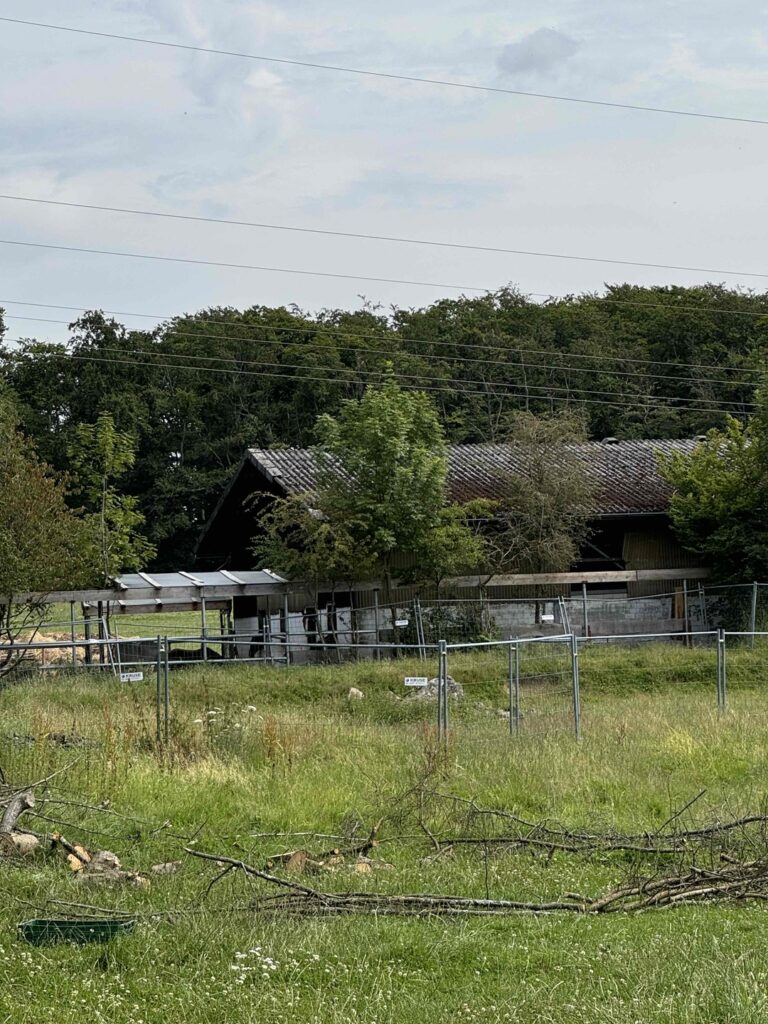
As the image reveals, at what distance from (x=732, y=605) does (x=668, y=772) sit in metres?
17.9

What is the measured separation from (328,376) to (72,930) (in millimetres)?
56773

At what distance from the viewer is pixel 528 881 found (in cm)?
975

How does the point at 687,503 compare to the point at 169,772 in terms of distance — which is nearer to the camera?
the point at 169,772

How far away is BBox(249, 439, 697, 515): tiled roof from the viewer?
3594 cm

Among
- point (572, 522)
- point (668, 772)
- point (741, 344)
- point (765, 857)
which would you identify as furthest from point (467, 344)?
point (765, 857)

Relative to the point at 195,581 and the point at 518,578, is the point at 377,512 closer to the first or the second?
the point at 518,578

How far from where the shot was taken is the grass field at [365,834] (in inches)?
260

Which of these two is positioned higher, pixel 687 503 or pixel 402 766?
pixel 687 503

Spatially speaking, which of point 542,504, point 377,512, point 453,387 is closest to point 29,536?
point 377,512

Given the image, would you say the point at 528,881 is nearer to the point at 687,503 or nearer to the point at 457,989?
the point at 457,989

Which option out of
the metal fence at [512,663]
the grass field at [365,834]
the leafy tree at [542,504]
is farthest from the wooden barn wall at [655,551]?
the grass field at [365,834]

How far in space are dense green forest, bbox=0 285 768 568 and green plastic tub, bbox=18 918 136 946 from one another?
51981mm

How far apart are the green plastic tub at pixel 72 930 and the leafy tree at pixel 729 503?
26.6m

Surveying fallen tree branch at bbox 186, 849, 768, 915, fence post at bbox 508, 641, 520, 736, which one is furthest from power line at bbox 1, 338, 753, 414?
fallen tree branch at bbox 186, 849, 768, 915
